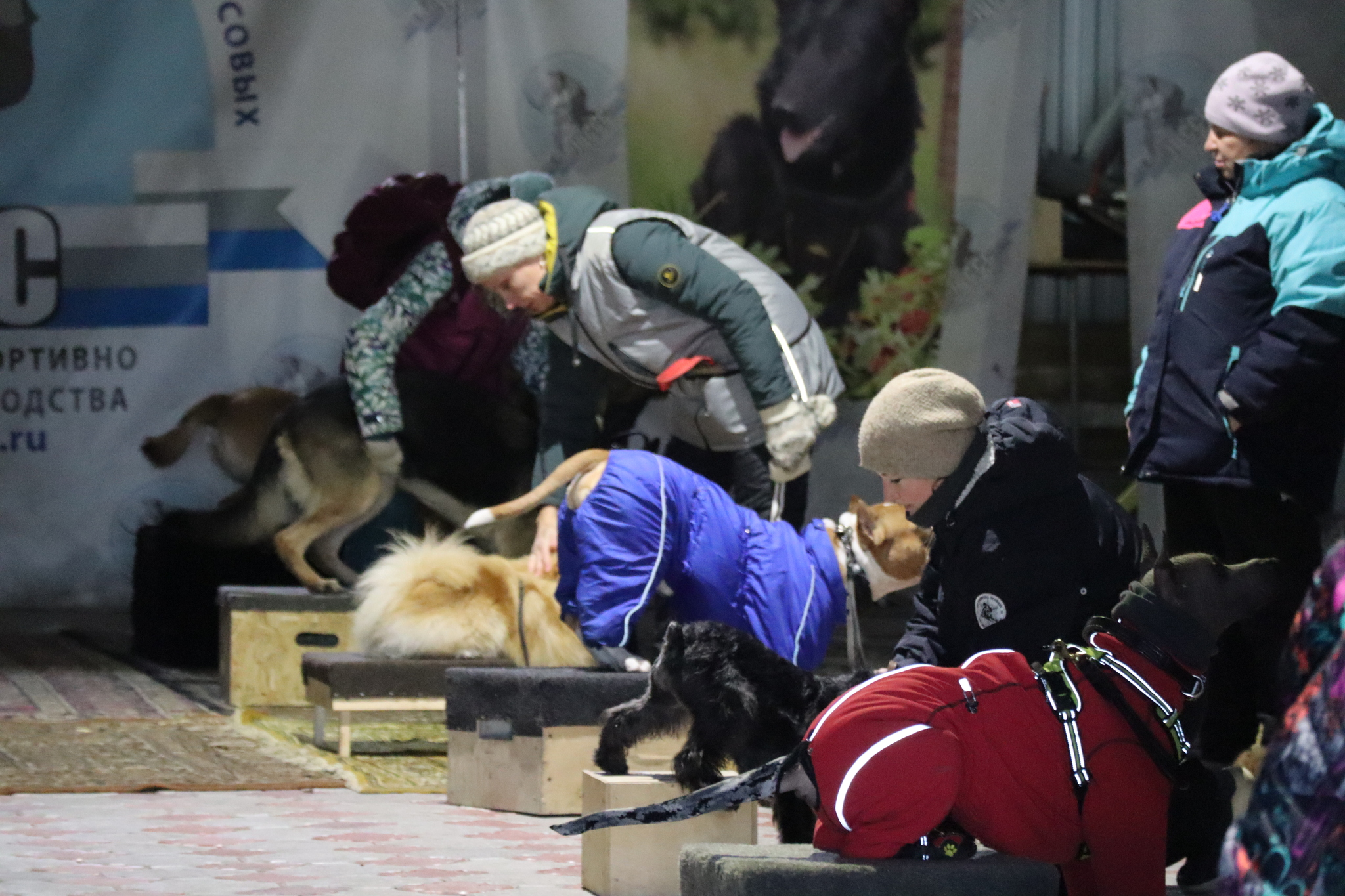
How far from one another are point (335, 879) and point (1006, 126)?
11.9 feet

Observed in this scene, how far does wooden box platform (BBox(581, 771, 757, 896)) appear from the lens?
111 inches

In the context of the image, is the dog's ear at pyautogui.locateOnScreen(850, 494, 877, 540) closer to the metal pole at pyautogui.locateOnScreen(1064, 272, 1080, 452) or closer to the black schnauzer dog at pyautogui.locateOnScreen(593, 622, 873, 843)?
the black schnauzer dog at pyautogui.locateOnScreen(593, 622, 873, 843)

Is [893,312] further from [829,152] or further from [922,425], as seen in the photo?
[922,425]

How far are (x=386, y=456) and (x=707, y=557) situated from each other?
2099 mm

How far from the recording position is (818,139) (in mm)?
5680

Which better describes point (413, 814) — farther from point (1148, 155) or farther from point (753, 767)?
point (1148, 155)

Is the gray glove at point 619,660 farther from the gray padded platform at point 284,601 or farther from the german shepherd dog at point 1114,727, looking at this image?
the gray padded platform at point 284,601

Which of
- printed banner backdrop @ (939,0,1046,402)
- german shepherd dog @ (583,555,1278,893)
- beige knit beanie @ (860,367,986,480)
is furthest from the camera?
printed banner backdrop @ (939,0,1046,402)

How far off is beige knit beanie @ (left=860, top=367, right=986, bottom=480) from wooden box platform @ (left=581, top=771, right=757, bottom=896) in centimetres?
69

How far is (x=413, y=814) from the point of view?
3666mm

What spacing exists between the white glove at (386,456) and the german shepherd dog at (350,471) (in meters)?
0.02

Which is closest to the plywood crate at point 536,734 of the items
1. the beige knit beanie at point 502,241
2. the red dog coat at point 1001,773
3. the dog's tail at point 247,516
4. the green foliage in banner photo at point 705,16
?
the beige knit beanie at point 502,241

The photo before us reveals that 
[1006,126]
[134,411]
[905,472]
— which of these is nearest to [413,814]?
[905,472]

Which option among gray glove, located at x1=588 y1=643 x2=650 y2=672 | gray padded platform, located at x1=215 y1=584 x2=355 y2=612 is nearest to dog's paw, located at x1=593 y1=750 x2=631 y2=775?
gray glove, located at x1=588 y1=643 x2=650 y2=672
